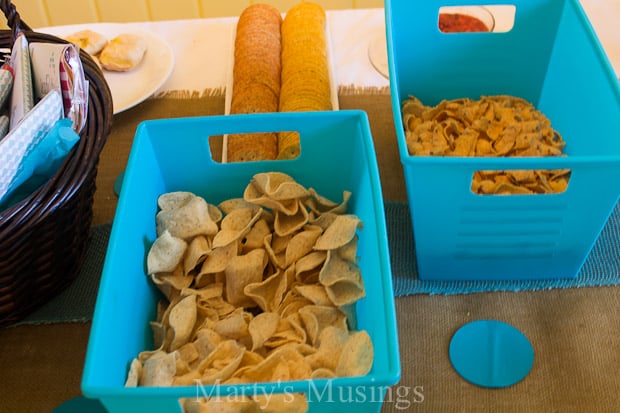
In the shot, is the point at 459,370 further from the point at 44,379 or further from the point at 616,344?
the point at 44,379

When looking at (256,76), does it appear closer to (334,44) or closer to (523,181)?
(334,44)

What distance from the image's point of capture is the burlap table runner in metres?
0.62

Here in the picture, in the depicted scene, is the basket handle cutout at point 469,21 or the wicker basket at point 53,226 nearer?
the wicker basket at point 53,226

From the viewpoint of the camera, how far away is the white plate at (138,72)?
98cm

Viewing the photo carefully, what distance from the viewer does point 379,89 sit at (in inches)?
39.3

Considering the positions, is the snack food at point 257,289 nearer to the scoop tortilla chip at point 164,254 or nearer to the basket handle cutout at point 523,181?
the scoop tortilla chip at point 164,254

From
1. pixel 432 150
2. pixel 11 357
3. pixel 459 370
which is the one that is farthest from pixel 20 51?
pixel 459 370

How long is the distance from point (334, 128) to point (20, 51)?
1.21ft

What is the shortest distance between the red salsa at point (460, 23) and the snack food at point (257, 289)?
485 millimetres

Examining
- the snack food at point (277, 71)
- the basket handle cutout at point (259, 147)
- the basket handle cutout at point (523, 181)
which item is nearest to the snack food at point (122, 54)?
the snack food at point (277, 71)

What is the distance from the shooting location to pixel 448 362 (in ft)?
2.13

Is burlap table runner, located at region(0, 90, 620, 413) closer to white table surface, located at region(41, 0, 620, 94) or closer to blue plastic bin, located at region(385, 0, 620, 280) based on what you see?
blue plastic bin, located at region(385, 0, 620, 280)

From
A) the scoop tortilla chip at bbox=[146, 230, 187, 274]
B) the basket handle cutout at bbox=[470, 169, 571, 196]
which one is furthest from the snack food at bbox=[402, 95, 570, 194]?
the scoop tortilla chip at bbox=[146, 230, 187, 274]

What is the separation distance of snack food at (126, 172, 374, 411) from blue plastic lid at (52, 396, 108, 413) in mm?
95
